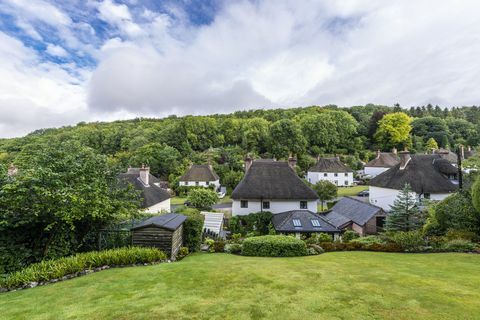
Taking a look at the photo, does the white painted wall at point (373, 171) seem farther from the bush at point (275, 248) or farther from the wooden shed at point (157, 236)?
the wooden shed at point (157, 236)

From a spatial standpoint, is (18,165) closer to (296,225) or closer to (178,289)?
(178,289)

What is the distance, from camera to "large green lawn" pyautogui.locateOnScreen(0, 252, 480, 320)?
600 centimetres

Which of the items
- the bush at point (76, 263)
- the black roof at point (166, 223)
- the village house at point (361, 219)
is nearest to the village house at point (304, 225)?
the village house at point (361, 219)

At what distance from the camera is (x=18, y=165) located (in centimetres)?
1184

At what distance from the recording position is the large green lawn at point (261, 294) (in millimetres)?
6004

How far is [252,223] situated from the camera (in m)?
24.4

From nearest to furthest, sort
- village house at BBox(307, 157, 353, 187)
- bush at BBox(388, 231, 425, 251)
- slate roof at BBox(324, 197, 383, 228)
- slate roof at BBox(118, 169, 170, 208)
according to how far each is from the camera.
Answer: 1. bush at BBox(388, 231, 425, 251)
2. slate roof at BBox(324, 197, 383, 228)
3. slate roof at BBox(118, 169, 170, 208)
4. village house at BBox(307, 157, 353, 187)

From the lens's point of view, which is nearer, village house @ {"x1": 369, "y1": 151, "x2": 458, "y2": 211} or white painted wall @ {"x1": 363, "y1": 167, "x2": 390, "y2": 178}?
village house @ {"x1": 369, "y1": 151, "x2": 458, "y2": 211}

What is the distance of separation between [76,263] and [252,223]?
16.7 meters

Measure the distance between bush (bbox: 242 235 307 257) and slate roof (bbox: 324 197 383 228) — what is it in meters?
9.79

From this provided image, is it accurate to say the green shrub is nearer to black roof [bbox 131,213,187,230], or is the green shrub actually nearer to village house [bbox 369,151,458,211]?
village house [bbox 369,151,458,211]

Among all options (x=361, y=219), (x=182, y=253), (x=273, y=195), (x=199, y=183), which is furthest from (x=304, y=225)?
(x=199, y=183)

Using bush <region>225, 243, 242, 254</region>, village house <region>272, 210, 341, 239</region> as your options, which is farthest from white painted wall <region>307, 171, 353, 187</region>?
bush <region>225, 243, 242, 254</region>

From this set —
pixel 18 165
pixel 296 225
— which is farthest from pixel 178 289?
pixel 296 225
